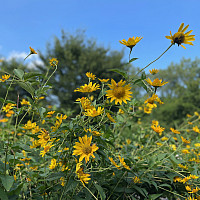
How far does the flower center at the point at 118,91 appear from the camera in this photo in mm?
774

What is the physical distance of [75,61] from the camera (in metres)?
12.5

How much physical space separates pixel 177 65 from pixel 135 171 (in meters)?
22.4

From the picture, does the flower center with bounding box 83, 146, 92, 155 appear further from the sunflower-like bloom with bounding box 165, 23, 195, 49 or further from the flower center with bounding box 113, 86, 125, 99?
the sunflower-like bloom with bounding box 165, 23, 195, 49

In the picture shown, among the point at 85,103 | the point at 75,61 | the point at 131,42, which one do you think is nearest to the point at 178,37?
the point at 131,42

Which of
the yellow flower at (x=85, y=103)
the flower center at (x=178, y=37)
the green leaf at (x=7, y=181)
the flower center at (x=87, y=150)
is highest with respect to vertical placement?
the flower center at (x=178, y=37)

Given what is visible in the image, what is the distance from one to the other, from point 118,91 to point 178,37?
1.03 feet

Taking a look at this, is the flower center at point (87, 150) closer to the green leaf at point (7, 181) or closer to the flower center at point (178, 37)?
the green leaf at point (7, 181)

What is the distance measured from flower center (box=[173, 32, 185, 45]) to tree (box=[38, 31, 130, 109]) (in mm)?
10159

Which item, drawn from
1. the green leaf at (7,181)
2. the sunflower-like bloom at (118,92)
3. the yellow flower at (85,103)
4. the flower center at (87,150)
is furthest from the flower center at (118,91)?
the green leaf at (7,181)

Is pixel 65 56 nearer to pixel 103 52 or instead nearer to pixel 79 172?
pixel 103 52

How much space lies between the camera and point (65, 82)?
1172 cm

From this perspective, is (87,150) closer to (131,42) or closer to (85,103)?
(85,103)

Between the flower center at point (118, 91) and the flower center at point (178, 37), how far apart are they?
282 mm

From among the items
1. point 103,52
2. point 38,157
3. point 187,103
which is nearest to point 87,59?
point 103,52
